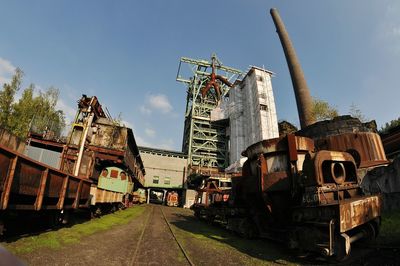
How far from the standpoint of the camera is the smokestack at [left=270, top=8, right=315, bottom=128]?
2942cm

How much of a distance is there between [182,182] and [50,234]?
42345 mm

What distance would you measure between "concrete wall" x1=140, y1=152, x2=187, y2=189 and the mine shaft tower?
9.37ft

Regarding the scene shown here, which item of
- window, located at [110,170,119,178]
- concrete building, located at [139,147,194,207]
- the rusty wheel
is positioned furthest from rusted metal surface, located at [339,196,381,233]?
concrete building, located at [139,147,194,207]

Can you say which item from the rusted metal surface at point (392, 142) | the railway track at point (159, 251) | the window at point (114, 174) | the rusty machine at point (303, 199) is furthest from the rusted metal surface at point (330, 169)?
the window at point (114, 174)

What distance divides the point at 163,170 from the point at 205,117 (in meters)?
16.5

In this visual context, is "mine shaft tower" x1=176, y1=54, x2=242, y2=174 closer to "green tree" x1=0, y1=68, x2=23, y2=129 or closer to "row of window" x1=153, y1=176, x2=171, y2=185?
"row of window" x1=153, y1=176, x2=171, y2=185

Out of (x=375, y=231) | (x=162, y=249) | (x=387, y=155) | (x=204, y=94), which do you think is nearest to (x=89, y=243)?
(x=162, y=249)

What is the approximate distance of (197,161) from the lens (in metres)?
54.2

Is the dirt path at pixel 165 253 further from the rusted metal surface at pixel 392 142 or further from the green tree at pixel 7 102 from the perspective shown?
the green tree at pixel 7 102

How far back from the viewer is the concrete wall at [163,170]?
4919cm

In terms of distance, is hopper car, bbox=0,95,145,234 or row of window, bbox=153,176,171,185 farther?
row of window, bbox=153,176,171,185

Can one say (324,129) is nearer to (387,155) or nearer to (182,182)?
(387,155)

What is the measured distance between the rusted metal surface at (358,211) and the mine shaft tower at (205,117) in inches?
1599

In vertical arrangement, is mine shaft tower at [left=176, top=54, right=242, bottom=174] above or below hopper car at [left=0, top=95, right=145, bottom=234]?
above
